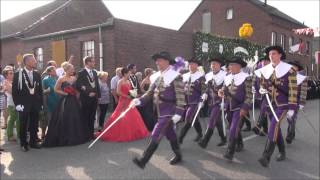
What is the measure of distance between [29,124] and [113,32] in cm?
901

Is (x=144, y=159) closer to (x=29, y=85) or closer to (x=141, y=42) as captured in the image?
(x=29, y=85)

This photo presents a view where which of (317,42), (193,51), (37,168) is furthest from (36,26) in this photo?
(317,42)

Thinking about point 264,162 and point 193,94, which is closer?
point 264,162

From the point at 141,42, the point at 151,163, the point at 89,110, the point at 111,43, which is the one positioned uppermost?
the point at 141,42

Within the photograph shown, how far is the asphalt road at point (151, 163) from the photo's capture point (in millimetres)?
5625

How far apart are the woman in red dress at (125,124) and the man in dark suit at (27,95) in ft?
5.67

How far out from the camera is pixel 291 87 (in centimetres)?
A: 612

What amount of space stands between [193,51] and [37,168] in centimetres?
1520

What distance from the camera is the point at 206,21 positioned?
126 ft

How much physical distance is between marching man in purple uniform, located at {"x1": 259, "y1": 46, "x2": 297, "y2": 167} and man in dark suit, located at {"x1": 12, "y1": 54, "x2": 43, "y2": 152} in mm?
4321

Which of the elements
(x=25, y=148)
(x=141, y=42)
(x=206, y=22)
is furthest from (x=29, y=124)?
(x=206, y=22)

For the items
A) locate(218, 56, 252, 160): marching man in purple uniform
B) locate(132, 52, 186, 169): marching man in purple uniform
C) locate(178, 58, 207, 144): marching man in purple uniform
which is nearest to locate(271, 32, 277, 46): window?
locate(178, 58, 207, 144): marching man in purple uniform

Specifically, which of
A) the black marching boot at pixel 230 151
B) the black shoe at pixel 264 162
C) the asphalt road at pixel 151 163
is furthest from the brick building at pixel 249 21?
the black shoe at pixel 264 162

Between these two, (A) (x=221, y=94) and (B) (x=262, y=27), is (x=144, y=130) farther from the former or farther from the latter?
(B) (x=262, y=27)
